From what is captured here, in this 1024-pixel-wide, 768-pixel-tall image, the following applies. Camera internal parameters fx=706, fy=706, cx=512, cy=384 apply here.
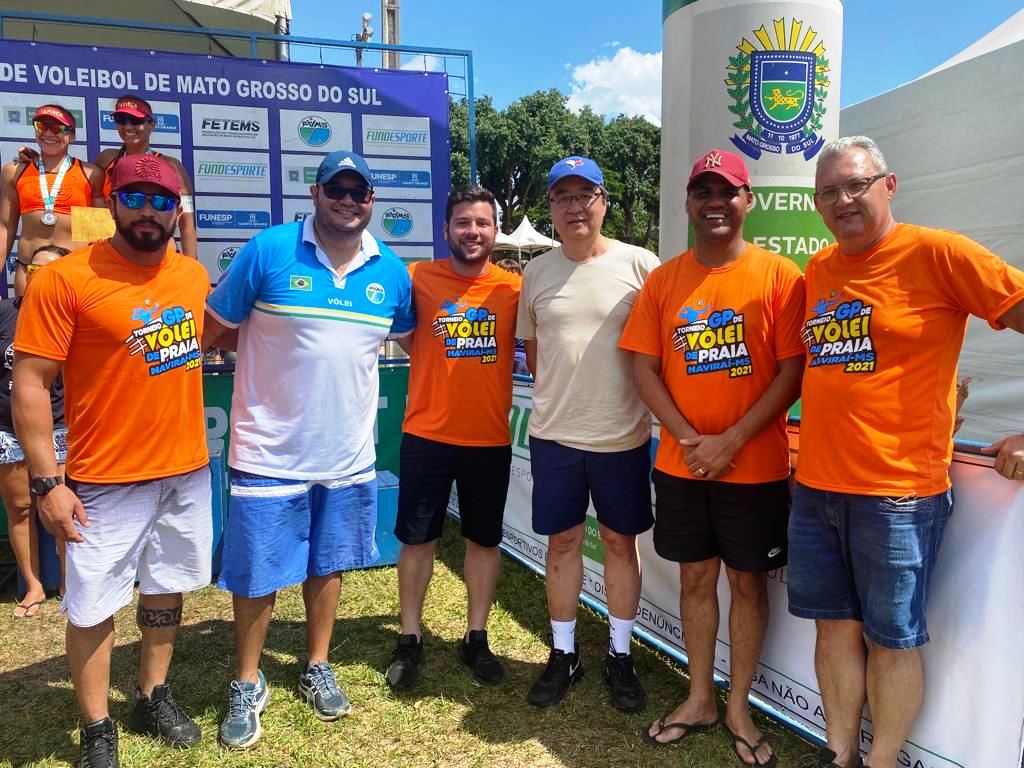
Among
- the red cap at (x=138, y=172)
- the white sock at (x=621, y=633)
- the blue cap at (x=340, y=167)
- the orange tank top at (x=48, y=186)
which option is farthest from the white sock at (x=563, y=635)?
the orange tank top at (x=48, y=186)

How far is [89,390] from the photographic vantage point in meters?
2.34

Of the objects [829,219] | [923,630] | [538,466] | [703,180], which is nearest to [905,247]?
[829,219]

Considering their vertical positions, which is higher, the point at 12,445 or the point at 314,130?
the point at 314,130

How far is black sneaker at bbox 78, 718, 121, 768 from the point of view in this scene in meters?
2.42

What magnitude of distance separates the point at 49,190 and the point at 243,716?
3164 millimetres

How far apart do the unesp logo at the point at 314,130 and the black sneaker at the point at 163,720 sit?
3.35m

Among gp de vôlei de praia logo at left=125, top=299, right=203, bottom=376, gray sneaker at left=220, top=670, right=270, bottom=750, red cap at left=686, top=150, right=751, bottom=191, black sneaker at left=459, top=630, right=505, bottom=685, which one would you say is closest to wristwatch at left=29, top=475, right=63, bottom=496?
gp de vôlei de praia logo at left=125, top=299, right=203, bottom=376

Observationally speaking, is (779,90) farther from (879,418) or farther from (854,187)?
(879,418)

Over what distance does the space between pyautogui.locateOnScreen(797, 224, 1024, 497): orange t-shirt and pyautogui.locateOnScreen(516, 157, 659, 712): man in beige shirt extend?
A: 846mm

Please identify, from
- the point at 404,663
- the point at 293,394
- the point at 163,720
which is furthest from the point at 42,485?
the point at 404,663

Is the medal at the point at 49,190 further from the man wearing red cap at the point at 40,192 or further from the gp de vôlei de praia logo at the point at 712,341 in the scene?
the gp de vôlei de praia logo at the point at 712,341

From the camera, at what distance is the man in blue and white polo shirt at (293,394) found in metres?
2.67

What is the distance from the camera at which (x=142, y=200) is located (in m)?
2.33

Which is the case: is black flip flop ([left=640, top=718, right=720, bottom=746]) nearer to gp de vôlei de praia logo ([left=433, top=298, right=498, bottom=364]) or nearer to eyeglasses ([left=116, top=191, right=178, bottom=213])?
gp de vôlei de praia logo ([left=433, top=298, right=498, bottom=364])
